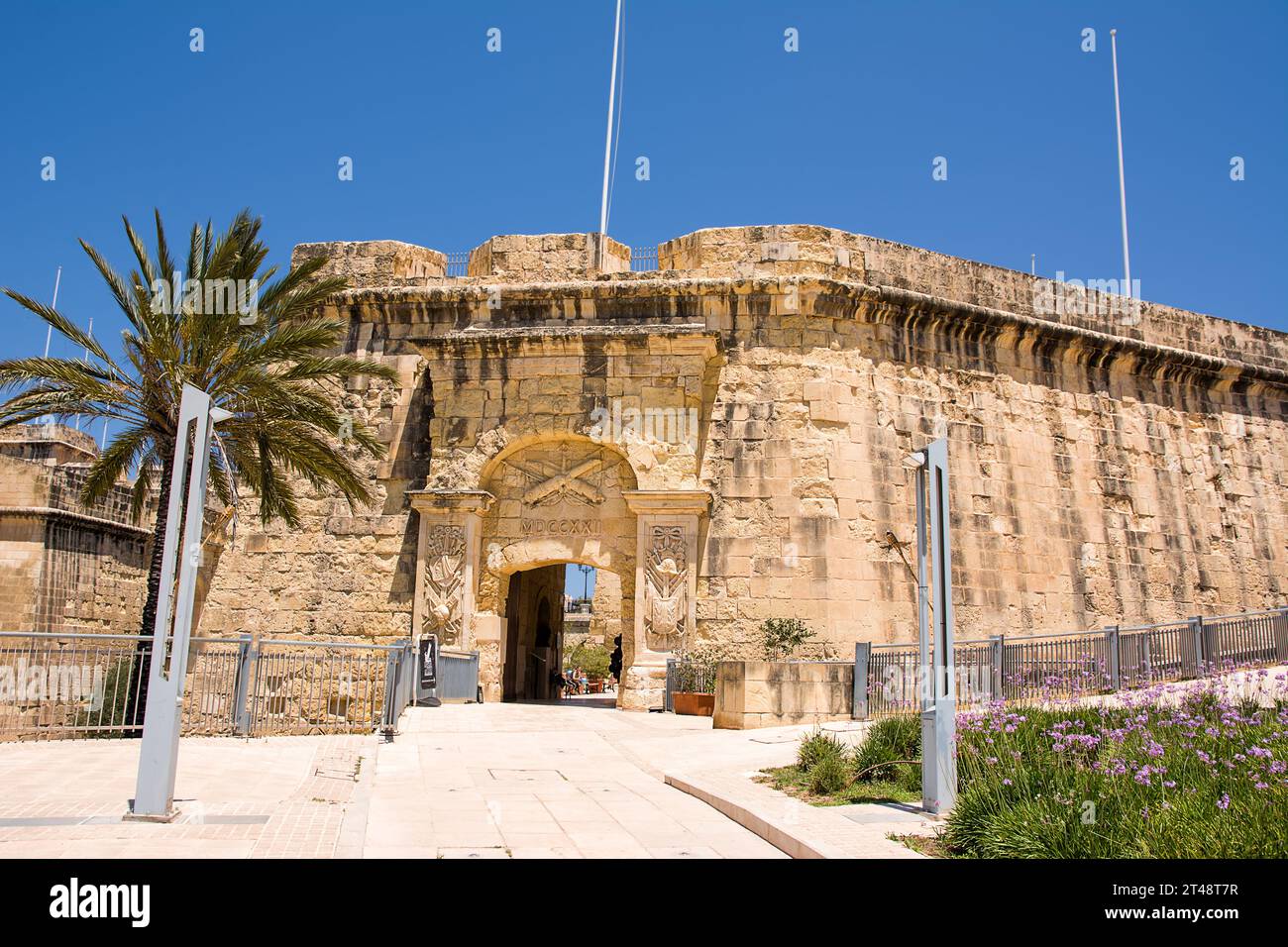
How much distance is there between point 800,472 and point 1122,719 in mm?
8652

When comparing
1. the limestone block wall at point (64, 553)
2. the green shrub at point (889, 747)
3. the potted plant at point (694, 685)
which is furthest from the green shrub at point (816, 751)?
the limestone block wall at point (64, 553)

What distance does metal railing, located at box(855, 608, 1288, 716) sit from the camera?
12008mm

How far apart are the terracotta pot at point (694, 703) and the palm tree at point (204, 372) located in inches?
215

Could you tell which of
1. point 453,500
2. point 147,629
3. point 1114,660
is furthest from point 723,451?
point 147,629

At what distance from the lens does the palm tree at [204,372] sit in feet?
43.2

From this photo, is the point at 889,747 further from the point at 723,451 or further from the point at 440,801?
the point at 723,451

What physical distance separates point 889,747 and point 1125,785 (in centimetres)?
289

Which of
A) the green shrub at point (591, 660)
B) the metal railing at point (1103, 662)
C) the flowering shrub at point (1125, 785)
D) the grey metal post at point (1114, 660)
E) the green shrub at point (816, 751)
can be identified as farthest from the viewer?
the green shrub at point (591, 660)

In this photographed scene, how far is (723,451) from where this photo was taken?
1644 centimetres

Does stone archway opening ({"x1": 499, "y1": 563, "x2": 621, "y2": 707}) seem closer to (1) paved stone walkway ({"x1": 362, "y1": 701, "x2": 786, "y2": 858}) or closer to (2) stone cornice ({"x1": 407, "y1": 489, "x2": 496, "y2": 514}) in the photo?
(2) stone cornice ({"x1": 407, "y1": 489, "x2": 496, "y2": 514})

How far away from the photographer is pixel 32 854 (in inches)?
197

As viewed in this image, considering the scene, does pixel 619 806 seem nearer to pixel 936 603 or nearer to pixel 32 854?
pixel 936 603

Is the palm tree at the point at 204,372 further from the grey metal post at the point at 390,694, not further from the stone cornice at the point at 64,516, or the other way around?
the stone cornice at the point at 64,516
